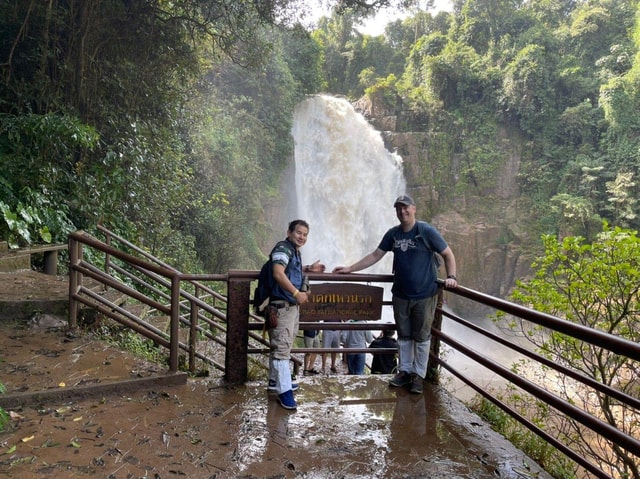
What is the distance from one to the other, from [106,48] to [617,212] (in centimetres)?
2281

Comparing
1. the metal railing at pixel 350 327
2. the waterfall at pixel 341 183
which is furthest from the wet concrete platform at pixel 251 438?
the waterfall at pixel 341 183

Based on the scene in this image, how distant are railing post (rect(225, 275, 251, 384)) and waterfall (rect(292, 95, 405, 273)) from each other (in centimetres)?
1789

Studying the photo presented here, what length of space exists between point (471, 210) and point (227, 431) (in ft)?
75.3

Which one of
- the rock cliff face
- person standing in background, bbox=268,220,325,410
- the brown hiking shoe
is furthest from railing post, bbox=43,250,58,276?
the rock cliff face

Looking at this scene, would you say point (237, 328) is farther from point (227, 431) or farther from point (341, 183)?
point (341, 183)

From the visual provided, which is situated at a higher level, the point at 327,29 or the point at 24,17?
the point at 327,29

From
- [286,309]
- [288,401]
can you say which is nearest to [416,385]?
[288,401]

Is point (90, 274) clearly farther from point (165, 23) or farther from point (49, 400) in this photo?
point (165, 23)

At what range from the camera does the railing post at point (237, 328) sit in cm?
379

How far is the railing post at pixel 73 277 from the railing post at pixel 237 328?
6.22 ft

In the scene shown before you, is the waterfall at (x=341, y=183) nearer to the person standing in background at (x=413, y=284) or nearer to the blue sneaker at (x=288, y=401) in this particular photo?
the person standing in background at (x=413, y=284)

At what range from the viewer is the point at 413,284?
383 centimetres

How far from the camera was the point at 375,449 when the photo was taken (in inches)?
118

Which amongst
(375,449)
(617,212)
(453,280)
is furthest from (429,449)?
(617,212)
